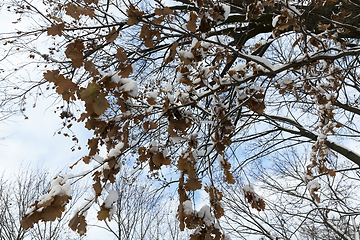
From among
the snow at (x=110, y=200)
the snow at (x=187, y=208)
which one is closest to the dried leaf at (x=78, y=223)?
Answer: the snow at (x=110, y=200)

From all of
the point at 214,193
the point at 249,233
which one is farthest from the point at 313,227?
the point at 214,193

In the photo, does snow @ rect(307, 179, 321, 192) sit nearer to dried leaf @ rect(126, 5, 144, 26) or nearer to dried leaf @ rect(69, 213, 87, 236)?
dried leaf @ rect(69, 213, 87, 236)

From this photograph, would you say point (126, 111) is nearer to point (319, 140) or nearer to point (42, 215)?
point (42, 215)

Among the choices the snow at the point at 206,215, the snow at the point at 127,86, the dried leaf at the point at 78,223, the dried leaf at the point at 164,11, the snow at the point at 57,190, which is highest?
the dried leaf at the point at 164,11

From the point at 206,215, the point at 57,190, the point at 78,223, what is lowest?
the point at 78,223

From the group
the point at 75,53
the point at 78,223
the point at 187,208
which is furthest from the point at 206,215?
the point at 75,53

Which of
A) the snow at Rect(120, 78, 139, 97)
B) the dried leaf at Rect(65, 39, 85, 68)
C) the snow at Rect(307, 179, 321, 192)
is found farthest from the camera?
the snow at Rect(307, 179, 321, 192)

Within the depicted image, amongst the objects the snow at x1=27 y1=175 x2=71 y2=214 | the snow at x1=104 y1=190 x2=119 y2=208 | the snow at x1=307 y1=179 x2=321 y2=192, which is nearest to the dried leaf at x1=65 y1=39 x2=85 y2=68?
the snow at x1=27 y1=175 x2=71 y2=214

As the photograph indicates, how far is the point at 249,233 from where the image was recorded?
20.9 ft

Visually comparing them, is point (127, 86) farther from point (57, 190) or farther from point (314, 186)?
point (314, 186)

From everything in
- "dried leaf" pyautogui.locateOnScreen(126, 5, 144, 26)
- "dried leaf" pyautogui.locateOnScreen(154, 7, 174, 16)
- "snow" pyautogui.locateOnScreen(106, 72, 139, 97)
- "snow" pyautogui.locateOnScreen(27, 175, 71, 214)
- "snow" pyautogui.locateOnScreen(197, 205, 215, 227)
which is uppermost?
"dried leaf" pyautogui.locateOnScreen(154, 7, 174, 16)

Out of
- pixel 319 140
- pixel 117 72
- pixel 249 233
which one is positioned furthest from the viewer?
pixel 249 233

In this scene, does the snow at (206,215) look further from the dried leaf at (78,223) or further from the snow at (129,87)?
the snow at (129,87)

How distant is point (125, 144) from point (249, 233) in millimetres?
6400
